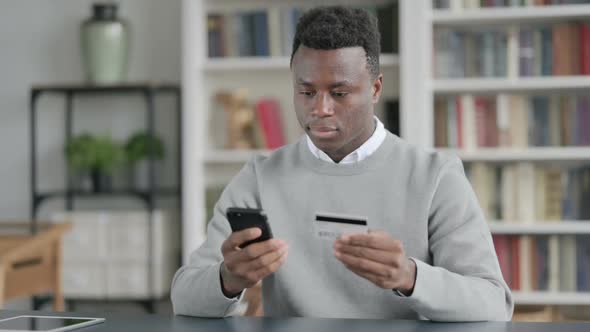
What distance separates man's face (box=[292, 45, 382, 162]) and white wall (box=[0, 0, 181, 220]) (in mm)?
2957

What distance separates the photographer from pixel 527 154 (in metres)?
3.77

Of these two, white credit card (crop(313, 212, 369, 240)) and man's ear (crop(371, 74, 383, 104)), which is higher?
man's ear (crop(371, 74, 383, 104))

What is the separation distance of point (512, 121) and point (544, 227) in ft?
1.50

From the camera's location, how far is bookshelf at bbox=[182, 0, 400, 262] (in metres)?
3.96

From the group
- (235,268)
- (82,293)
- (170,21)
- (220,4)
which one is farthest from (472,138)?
(235,268)

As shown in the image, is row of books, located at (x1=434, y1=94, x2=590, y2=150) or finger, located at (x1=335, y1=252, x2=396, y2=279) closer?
finger, located at (x1=335, y1=252, x2=396, y2=279)

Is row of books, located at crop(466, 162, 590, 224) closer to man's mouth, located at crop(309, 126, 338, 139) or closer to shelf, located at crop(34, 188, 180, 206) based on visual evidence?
shelf, located at crop(34, 188, 180, 206)

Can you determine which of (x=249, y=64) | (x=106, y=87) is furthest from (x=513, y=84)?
(x=106, y=87)

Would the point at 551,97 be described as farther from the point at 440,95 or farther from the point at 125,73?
the point at 125,73

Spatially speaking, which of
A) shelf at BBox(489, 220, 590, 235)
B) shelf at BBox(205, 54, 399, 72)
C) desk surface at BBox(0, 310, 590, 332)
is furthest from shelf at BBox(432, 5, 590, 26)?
desk surface at BBox(0, 310, 590, 332)

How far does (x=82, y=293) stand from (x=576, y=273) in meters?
2.24

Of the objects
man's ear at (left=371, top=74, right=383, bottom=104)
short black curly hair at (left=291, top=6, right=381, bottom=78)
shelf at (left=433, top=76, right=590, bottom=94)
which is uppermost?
shelf at (left=433, top=76, right=590, bottom=94)

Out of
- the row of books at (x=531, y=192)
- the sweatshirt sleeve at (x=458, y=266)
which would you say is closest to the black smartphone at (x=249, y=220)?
the sweatshirt sleeve at (x=458, y=266)

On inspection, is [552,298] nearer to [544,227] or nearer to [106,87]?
[544,227]
